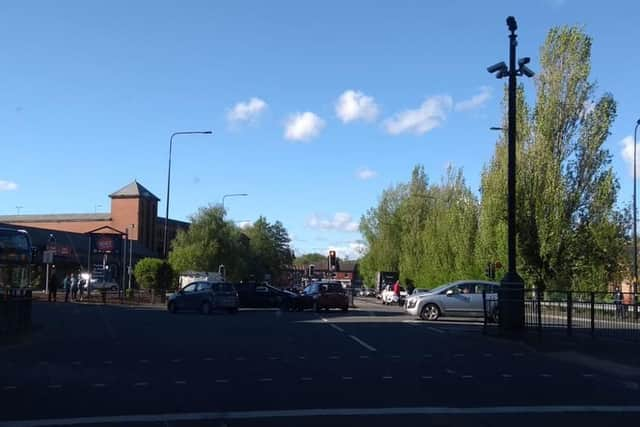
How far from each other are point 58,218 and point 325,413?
395 ft

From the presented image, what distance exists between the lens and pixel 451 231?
5928 centimetres

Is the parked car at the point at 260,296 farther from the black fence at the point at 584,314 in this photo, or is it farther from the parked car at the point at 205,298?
the black fence at the point at 584,314

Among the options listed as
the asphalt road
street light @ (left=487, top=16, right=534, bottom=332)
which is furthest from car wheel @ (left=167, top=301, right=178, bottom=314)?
street light @ (left=487, top=16, right=534, bottom=332)

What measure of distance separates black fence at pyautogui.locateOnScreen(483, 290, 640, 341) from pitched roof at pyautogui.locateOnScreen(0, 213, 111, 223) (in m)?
102

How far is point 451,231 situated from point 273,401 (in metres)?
49.9

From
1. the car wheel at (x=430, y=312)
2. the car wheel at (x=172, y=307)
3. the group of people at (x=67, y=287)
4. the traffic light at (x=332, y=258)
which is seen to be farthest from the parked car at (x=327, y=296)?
the group of people at (x=67, y=287)

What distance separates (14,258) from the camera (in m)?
28.9

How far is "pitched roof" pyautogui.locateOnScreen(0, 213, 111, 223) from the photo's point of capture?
118162mm

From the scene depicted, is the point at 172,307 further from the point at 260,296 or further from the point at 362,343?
the point at 362,343

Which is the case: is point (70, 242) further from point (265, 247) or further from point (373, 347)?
point (373, 347)

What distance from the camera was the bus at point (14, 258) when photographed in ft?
93.1

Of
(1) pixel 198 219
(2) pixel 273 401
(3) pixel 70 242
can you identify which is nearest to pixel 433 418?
(2) pixel 273 401

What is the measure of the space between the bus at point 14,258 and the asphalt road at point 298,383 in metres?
9.02

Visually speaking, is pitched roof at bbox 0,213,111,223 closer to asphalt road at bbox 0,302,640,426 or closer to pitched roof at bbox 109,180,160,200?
pitched roof at bbox 109,180,160,200
